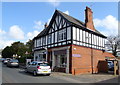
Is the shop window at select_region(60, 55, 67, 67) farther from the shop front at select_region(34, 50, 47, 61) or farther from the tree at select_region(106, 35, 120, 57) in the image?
the tree at select_region(106, 35, 120, 57)

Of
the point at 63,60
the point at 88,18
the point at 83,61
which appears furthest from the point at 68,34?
the point at 88,18

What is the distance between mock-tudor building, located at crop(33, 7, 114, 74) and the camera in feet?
60.1

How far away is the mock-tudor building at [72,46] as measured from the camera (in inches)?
722

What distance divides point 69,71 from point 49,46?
6.80 m

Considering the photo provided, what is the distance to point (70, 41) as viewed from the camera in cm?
1833

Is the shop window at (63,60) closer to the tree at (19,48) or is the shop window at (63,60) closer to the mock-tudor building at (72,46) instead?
the mock-tudor building at (72,46)

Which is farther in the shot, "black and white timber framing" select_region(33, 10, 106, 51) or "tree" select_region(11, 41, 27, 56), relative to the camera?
"tree" select_region(11, 41, 27, 56)

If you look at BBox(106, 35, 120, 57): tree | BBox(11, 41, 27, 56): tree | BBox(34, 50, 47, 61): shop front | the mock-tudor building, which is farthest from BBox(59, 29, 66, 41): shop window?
BBox(11, 41, 27, 56): tree

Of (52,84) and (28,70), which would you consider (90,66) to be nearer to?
(28,70)

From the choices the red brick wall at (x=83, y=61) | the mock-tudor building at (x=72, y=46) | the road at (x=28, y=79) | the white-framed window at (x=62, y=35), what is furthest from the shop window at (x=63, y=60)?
the road at (x=28, y=79)

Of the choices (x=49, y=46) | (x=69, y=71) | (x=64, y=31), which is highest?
(x=64, y=31)

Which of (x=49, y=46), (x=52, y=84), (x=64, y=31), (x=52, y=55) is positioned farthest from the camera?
(x=49, y=46)

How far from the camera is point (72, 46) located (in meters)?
18.0

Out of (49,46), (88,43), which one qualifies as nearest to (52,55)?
(49,46)
